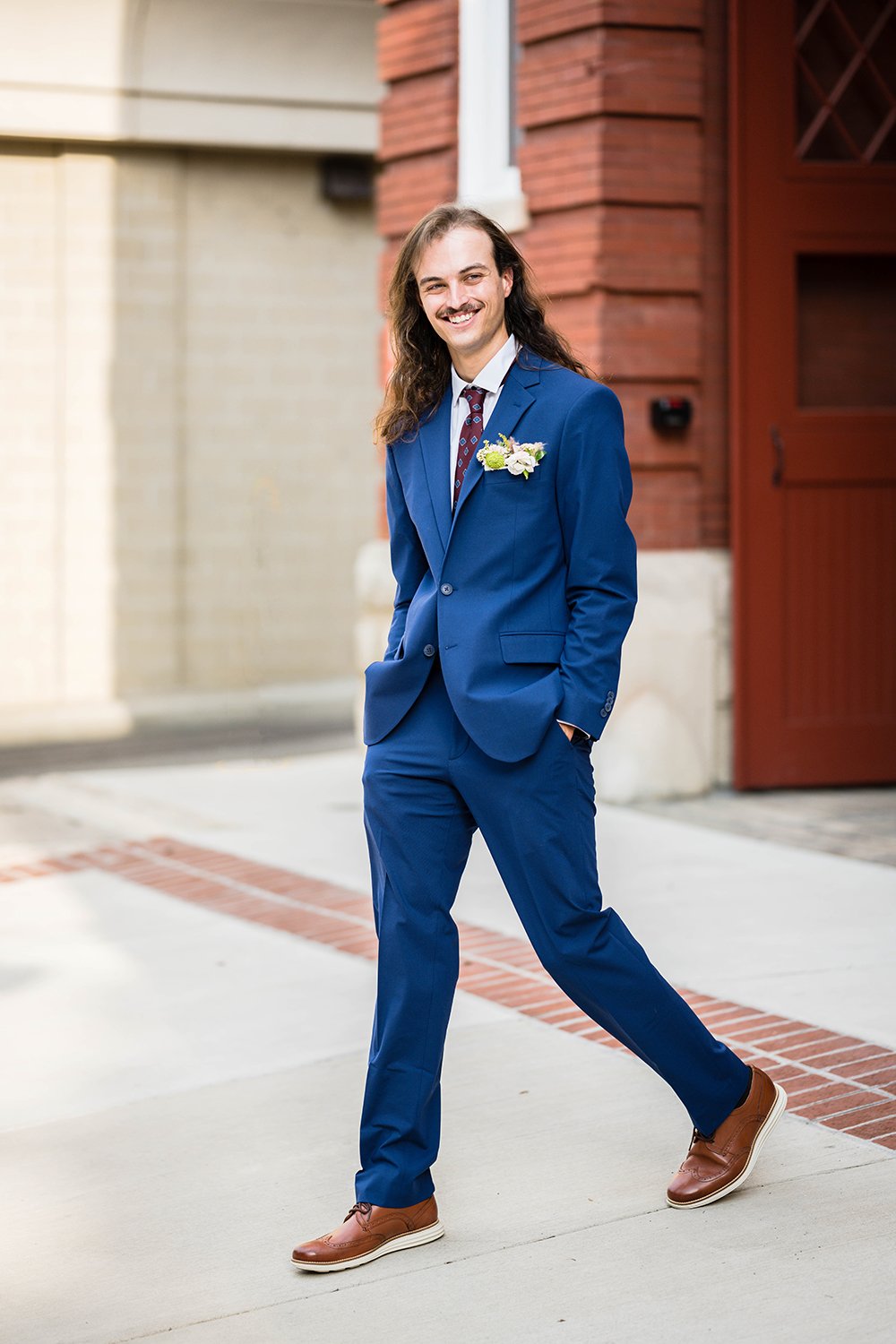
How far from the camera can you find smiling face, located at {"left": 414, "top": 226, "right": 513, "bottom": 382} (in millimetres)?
3654

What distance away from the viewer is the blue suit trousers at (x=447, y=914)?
140 inches

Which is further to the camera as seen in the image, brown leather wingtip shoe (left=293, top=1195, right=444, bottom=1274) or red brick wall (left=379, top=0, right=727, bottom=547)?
red brick wall (left=379, top=0, right=727, bottom=547)

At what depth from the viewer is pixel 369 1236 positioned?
353cm

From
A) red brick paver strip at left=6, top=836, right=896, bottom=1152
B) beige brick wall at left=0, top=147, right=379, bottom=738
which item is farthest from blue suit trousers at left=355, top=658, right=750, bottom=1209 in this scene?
beige brick wall at left=0, top=147, right=379, bottom=738

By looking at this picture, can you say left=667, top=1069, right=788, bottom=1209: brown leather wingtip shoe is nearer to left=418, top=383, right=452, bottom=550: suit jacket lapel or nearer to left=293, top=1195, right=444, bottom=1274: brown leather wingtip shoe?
left=293, top=1195, right=444, bottom=1274: brown leather wingtip shoe

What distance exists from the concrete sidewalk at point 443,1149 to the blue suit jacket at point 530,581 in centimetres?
102

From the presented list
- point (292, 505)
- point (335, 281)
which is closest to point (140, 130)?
point (335, 281)

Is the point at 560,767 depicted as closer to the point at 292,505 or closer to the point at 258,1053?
the point at 258,1053

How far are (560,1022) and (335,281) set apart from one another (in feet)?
37.4

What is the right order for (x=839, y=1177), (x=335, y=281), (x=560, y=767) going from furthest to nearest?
A: (x=335, y=281) → (x=839, y=1177) → (x=560, y=767)

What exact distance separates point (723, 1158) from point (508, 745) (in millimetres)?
995

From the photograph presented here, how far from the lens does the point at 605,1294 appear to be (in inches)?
131

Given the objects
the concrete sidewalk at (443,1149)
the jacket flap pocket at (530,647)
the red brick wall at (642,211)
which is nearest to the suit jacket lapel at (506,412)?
the jacket flap pocket at (530,647)

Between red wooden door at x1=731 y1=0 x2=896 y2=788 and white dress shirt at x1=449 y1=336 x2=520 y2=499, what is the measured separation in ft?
16.5
